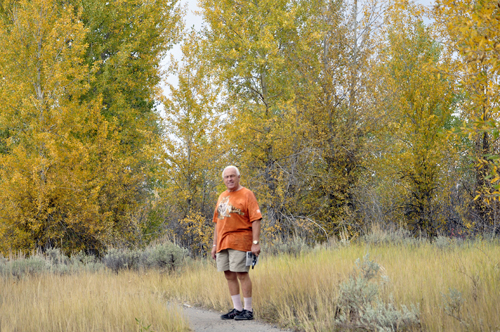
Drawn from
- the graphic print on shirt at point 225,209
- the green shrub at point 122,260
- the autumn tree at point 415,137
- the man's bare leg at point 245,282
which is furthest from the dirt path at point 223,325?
the autumn tree at point 415,137

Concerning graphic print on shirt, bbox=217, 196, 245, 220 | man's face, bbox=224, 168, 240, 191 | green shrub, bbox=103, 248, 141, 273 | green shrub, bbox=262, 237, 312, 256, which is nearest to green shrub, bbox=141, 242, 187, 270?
green shrub, bbox=103, 248, 141, 273

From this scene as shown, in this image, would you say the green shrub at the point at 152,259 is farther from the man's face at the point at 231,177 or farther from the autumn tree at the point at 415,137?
the autumn tree at the point at 415,137

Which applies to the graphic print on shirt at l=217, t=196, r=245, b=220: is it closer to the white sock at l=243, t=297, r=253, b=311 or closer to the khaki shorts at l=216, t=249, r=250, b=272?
the khaki shorts at l=216, t=249, r=250, b=272

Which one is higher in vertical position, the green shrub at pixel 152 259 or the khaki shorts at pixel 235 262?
the khaki shorts at pixel 235 262

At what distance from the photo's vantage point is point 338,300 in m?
4.63

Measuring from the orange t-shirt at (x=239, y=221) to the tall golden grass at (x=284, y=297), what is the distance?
0.93 m

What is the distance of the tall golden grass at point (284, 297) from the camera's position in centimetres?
416

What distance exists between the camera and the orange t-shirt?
507 centimetres

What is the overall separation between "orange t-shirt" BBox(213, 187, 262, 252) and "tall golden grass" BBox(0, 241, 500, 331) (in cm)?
93

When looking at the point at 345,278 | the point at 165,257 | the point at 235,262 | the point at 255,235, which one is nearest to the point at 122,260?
the point at 165,257

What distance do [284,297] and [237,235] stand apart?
1.06 meters

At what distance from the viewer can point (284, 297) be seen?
210 inches

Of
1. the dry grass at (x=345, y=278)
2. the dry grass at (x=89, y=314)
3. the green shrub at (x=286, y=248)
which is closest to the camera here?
the dry grass at (x=345, y=278)

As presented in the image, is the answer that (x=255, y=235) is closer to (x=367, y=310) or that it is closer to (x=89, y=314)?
(x=367, y=310)
